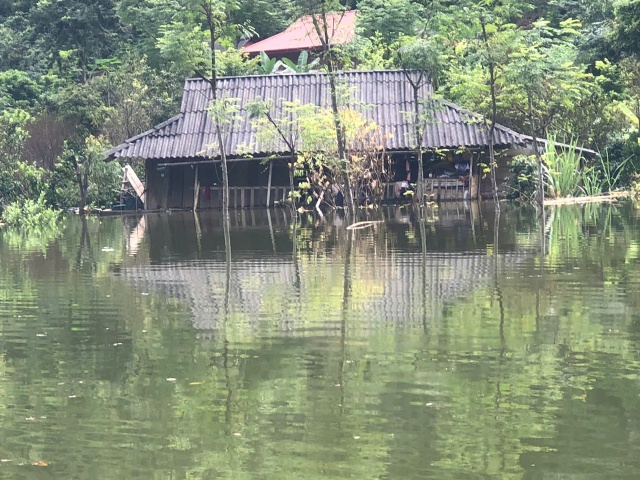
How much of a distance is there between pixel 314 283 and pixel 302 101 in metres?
19.0

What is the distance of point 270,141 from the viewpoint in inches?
1093

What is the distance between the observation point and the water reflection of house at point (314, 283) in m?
9.62

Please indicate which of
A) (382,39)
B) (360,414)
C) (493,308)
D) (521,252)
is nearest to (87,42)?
(382,39)

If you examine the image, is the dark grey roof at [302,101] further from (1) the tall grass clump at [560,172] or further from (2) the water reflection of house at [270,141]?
(1) the tall grass clump at [560,172]

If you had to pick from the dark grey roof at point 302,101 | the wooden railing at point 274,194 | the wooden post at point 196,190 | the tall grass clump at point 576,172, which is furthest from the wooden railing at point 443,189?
the wooden post at point 196,190

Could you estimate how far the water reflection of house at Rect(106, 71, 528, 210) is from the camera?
28469 millimetres

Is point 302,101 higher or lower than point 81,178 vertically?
higher

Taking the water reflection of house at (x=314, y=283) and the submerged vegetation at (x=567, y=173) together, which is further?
the submerged vegetation at (x=567, y=173)

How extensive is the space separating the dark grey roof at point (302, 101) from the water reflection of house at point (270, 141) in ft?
0.09

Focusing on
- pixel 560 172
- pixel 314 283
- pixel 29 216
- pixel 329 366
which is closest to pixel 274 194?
pixel 29 216

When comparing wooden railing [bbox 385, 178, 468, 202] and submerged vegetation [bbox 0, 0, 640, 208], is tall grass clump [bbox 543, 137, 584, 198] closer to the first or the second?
submerged vegetation [bbox 0, 0, 640, 208]

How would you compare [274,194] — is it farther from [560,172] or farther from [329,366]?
[329,366]

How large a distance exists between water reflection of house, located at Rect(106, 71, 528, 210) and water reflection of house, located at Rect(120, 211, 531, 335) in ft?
40.5

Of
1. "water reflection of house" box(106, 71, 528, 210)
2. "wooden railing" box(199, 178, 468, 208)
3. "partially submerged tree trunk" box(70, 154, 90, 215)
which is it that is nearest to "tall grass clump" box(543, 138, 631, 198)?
"water reflection of house" box(106, 71, 528, 210)
